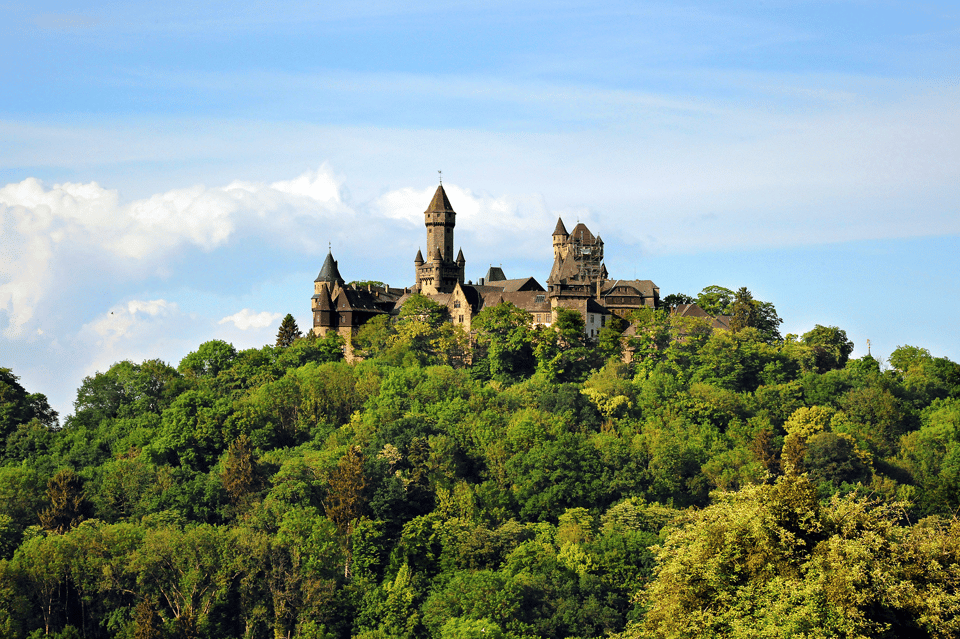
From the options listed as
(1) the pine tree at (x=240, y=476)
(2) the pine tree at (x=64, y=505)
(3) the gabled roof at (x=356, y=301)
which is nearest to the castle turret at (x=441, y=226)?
(3) the gabled roof at (x=356, y=301)

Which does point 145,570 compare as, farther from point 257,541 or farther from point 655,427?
point 655,427

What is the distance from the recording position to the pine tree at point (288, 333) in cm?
11706

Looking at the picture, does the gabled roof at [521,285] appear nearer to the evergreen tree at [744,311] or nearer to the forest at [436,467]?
the forest at [436,467]

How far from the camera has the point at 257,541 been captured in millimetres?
77562

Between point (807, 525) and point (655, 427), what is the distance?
5385 centimetres

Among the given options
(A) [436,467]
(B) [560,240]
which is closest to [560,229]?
(B) [560,240]

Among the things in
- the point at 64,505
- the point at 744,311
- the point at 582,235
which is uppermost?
the point at 582,235

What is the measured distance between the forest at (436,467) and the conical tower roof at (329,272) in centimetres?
498

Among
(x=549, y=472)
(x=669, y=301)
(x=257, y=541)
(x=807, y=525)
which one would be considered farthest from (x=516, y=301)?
(x=807, y=525)

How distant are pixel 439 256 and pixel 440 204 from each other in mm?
5499

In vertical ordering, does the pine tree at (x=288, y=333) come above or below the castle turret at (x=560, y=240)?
below

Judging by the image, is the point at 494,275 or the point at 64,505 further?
the point at 494,275

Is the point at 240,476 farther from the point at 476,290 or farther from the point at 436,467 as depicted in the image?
the point at 476,290

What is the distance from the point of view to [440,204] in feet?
396
